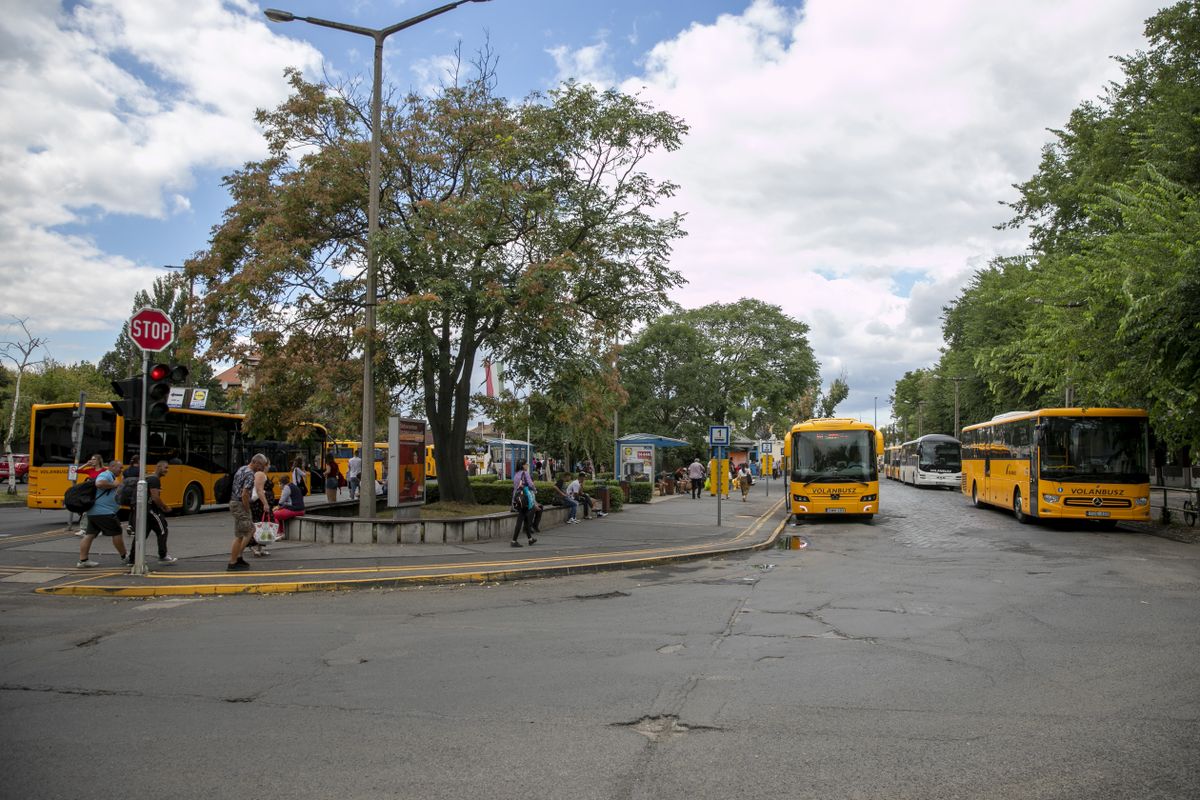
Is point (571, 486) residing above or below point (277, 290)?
below

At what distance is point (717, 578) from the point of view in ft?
40.1

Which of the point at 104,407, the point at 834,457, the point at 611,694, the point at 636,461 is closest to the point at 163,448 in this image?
the point at 104,407

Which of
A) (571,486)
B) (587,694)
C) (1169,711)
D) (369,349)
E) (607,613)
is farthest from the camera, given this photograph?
(571,486)

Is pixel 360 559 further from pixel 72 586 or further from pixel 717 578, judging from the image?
pixel 717 578

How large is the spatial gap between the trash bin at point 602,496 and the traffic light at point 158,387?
13.4 meters

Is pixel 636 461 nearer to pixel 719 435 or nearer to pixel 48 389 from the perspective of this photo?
pixel 719 435

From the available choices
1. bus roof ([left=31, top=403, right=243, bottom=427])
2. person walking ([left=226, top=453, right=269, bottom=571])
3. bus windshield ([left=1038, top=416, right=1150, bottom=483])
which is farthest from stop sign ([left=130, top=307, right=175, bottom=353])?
bus windshield ([left=1038, top=416, right=1150, bottom=483])

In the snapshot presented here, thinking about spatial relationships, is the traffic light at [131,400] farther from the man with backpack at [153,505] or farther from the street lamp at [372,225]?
the street lamp at [372,225]

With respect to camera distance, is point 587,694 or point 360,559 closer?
point 587,694

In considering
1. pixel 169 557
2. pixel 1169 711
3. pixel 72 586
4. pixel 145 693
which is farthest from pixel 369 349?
pixel 1169 711

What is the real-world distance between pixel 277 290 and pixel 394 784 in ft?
51.5

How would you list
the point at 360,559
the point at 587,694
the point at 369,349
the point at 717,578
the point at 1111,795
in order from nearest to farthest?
the point at 1111,795 → the point at 587,694 → the point at 717,578 → the point at 360,559 → the point at 369,349

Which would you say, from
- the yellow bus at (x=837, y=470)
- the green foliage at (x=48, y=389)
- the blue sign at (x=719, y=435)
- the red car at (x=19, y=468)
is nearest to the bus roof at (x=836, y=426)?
the yellow bus at (x=837, y=470)

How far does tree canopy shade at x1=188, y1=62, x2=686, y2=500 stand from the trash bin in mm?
4846
